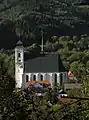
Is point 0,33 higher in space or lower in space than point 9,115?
lower

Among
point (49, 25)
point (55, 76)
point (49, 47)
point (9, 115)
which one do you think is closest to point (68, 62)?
point (55, 76)

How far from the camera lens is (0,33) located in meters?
70.9

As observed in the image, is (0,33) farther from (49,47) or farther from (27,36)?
(49,47)

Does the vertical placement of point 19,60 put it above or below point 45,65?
above

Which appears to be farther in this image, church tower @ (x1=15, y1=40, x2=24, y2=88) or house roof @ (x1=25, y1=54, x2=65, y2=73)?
house roof @ (x1=25, y1=54, x2=65, y2=73)

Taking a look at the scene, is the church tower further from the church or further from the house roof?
the house roof

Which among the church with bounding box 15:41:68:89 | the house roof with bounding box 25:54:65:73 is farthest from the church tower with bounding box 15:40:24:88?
the house roof with bounding box 25:54:65:73

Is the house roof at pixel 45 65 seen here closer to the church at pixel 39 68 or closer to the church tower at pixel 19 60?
the church at pixel 39 68

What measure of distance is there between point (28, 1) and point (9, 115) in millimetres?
80900

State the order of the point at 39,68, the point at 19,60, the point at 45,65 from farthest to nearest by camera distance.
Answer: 1. the point at 39,68
2. the point at 19,60
3. the point at 45,65

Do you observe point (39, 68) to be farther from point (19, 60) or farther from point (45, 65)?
point (19, 60)

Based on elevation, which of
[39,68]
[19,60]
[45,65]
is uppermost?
[19,60]

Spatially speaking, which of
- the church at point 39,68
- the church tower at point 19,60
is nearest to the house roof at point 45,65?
the church at point 39,68

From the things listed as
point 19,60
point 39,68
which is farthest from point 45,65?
point 19,60
